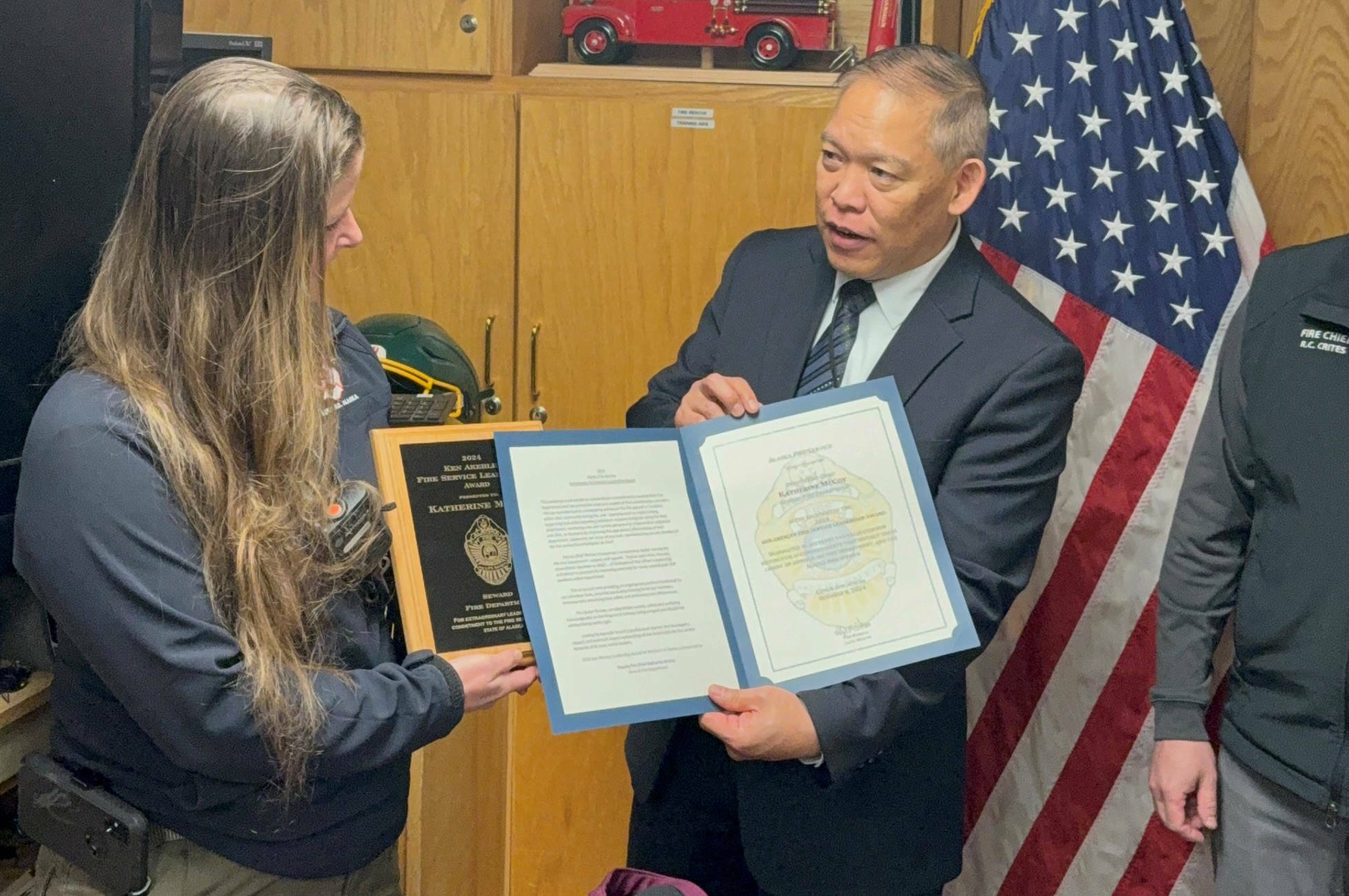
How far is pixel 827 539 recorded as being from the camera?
184 centimetres

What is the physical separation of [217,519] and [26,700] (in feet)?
1.57

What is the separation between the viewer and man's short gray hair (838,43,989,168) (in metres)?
1.97

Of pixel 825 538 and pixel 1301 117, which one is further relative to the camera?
pixel 1301 117

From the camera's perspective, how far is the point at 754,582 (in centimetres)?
184

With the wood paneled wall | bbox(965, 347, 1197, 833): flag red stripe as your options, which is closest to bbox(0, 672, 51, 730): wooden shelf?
bbox(965, 347, 1197, 833): flag red stripe

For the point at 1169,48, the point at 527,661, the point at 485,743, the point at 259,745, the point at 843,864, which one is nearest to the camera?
the point at 259,745

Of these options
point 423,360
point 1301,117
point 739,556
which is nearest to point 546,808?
point 423,360

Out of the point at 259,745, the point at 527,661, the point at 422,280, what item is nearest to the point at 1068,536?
the point at 527,661

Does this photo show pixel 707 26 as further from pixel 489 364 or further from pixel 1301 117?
pixel 1301 117

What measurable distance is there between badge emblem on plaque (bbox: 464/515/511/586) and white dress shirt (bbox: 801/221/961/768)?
0.59 meters

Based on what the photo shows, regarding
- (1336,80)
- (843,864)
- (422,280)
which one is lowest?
(843,864)

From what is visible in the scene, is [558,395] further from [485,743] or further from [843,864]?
[843,864]

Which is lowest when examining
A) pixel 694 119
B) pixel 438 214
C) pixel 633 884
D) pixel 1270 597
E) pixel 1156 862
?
pixel 1156 862

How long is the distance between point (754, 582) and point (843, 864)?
47cm
